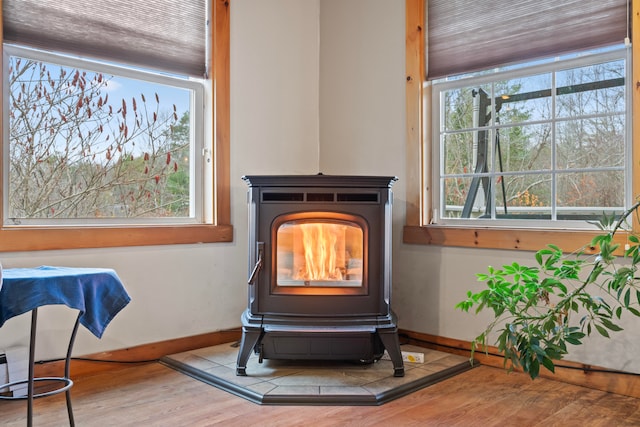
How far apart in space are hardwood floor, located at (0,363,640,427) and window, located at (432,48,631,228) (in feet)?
2.84

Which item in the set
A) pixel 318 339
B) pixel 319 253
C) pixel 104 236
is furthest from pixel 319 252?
pixel 104 236

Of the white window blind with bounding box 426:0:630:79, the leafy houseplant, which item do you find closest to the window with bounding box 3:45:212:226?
the white window blind with bounding box 426:0:630:79

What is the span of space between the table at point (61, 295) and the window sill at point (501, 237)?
Result: 74.8 inches

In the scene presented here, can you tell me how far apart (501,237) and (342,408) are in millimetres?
1300

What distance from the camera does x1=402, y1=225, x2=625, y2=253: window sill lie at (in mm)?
2666

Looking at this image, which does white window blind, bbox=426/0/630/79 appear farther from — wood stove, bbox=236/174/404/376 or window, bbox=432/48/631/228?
wood stove, bbox=236/174/404/376

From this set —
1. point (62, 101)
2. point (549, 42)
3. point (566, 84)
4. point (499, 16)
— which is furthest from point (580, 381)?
point (62, 101)

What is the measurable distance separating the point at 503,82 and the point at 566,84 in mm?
360

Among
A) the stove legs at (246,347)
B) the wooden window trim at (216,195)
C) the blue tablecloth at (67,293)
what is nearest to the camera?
the blue tablecloth at (67,293)

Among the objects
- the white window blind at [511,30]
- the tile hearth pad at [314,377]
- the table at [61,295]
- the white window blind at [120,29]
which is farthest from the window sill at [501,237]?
the table at [61,295]

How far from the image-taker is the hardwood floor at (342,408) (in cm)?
219

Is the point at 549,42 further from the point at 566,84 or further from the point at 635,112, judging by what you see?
the point at 635,112

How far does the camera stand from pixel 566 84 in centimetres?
286

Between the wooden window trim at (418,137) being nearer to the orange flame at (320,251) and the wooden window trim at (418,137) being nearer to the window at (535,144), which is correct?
the window at (535,144)
